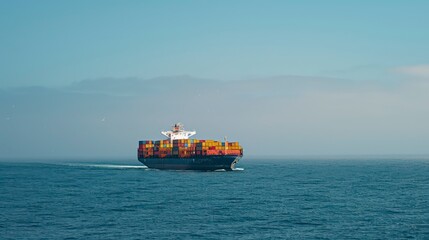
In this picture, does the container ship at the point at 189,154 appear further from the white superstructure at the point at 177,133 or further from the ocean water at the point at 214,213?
the ocean water at the point at 214,213

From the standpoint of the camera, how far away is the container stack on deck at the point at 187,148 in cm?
14375

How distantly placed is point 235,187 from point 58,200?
3397 cm

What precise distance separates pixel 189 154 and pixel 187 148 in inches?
102

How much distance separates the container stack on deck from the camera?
143750mm

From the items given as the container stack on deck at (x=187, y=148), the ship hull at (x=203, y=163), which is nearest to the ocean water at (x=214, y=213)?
the ship hull at (x=203, y=163)

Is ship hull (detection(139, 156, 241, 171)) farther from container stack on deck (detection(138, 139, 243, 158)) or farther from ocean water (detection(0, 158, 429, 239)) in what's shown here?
ocean water (detection(0, 158, 429, 239))

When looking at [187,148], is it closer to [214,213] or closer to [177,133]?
[177,133]

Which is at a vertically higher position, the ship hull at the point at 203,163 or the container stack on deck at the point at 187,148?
the container stack on deck at the point at 187,148

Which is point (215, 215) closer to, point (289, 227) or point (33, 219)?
point (289, 227)

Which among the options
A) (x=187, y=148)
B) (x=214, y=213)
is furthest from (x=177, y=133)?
(x=214, y=213)

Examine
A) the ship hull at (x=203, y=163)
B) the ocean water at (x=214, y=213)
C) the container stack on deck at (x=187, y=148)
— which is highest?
the container stack on deck at (x=187, y=148)

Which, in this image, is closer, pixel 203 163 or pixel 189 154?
pixel 203 163

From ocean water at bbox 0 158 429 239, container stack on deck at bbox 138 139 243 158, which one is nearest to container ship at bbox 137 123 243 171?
container stack on deck at bbox 138 139 243 158

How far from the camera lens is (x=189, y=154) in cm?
14912
